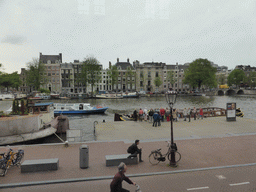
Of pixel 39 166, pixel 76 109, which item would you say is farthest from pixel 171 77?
pixel 39 166

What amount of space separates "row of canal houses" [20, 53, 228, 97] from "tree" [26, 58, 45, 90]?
13.2ft

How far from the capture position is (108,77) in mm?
104125

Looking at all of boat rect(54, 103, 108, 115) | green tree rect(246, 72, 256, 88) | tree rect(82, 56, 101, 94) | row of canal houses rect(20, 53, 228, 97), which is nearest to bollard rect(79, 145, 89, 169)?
boat rect(54, 103, 108, 115)

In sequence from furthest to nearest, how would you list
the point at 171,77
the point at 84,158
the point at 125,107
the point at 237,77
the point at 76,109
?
the point at 237,77, the point at 171,77, the point at 125,107, the point at 76,109, the point at 84,158

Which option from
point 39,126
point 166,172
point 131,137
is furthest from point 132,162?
point 39,126

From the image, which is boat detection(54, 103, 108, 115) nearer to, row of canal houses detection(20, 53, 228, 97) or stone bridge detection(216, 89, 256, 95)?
row of canal houses detection(20, 53, 228, 97)

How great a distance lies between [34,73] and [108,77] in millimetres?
34007

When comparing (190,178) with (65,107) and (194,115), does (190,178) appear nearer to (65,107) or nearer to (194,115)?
(194,115)

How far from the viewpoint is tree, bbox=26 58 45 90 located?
84.2 meters

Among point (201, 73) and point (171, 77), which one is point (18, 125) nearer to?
point (201, 73)

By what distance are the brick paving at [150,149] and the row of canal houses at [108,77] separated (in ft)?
255

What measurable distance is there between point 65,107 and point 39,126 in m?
23.8

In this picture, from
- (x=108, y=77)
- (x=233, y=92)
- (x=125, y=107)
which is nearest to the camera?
(x=125, y=107)

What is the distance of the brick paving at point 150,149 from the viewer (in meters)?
9.57
